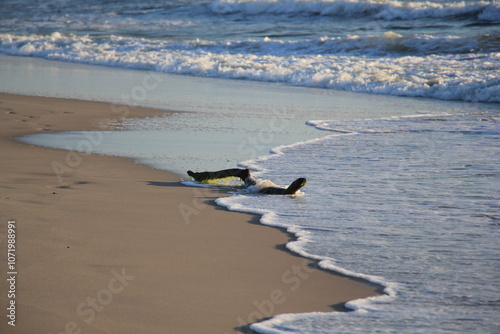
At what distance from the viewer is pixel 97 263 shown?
363 centimetres

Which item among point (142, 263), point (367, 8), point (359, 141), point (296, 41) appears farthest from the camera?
point (367, 8)

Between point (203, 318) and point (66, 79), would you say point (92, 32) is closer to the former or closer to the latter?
point (66, 79)

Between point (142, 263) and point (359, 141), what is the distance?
484 cm

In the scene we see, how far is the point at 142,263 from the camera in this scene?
12.0 feet

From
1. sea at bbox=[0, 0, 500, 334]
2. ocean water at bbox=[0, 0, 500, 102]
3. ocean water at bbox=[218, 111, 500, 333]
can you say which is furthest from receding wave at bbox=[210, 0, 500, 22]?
ocean water at bbox=[218, 111, 500, 333]

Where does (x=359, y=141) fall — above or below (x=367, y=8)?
below

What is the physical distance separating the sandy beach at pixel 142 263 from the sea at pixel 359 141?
0.60 ft

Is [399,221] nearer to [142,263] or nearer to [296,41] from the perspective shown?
[142,263]

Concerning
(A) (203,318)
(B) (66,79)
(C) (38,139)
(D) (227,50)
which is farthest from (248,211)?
(D) (227,50)

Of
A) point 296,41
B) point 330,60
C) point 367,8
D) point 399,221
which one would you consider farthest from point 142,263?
point 367,8

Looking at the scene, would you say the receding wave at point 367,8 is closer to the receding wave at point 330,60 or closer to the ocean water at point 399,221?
the receding wave at point 330,60

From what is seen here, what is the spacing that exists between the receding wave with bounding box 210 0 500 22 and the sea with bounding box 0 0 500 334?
0.37 metres

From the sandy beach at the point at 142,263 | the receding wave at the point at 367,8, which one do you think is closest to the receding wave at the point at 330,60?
the receding wave at the point at 367,8

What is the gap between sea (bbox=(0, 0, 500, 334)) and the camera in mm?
3509
